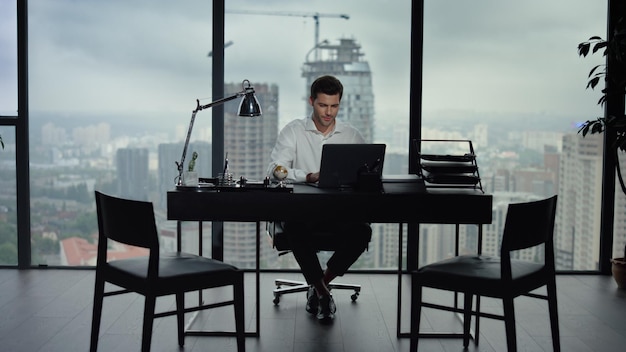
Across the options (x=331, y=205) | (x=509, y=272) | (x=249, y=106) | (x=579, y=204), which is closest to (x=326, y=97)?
(x=249, y=106)

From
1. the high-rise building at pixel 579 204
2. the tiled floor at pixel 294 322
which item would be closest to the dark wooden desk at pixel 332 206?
the tiled floor at pixel 294 322

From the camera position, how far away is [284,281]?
4566 mm

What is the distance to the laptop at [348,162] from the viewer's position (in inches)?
140

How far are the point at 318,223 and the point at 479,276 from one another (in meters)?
1.21

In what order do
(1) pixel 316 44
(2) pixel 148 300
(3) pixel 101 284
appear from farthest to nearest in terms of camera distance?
1. (1) pixel 316 44
2. (3) pixel 101 284
3. (2) pixel 148 300

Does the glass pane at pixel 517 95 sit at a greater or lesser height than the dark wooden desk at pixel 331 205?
greater

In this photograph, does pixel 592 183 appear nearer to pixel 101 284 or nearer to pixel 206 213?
pixel 206 213

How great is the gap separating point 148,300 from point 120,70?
2.51m

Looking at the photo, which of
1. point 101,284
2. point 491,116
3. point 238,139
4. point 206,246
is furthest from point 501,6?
point 101,284

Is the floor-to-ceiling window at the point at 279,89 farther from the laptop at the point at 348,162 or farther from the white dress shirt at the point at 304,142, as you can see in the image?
the laptop at the point at 348,162

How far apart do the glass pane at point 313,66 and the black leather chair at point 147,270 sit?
1815mm

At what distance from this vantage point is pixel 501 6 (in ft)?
16.5

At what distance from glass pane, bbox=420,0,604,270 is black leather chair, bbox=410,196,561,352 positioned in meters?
1.78

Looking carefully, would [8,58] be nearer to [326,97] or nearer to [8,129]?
[8,129]
